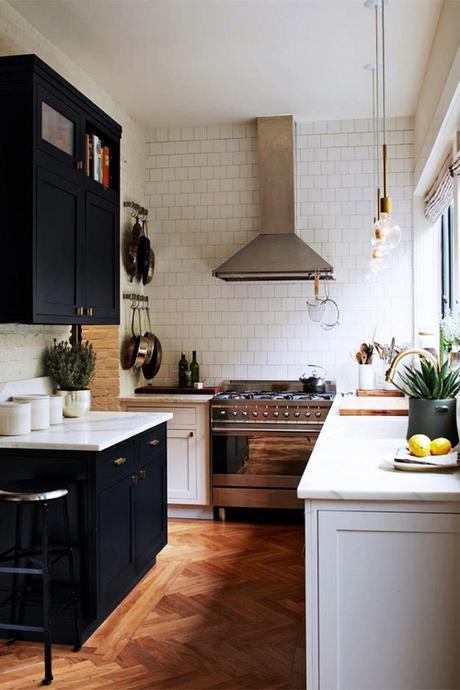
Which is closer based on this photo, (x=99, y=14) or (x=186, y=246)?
(x=99, y=14)

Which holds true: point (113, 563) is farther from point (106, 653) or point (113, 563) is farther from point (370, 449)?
point (370, 449)

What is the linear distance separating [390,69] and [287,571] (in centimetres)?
347

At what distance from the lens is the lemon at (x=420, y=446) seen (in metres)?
2.65

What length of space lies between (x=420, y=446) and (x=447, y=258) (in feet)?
10.3

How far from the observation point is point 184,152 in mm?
6336

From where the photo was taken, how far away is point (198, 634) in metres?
3.54

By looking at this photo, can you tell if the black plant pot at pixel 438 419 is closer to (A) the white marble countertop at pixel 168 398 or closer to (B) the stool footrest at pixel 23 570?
(B) the stool footrest at pixel 23 570

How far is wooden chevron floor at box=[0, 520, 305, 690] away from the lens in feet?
10.1

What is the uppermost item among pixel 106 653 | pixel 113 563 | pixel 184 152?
pixel 184 152

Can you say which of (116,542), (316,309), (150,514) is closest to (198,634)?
(116,542)

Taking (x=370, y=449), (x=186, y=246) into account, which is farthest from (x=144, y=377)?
(x=370, y=449)

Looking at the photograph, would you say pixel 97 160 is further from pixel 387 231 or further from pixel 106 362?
pixel 387 231

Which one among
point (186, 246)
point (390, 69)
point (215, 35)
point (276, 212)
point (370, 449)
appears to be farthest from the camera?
point (186, 246)

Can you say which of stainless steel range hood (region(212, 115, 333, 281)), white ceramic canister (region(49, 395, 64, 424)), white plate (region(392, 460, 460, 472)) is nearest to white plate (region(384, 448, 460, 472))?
white plate (region(392, 460, 460, 472))
